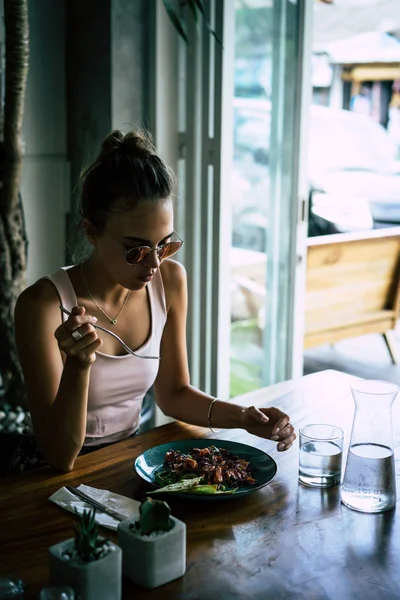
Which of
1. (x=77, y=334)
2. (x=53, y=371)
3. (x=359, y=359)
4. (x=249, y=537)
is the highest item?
(x=77, y=334)

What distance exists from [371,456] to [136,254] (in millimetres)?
611

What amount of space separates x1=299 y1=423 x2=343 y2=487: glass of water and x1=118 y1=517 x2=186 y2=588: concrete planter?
1.25ft

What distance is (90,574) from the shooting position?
0.94 m

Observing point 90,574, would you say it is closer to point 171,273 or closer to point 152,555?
point 152,555

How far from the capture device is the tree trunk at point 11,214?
2441mm

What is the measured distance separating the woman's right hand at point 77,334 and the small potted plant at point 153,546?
36 centimetres

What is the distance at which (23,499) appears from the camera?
128cm

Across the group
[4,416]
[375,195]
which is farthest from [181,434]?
[375,195]

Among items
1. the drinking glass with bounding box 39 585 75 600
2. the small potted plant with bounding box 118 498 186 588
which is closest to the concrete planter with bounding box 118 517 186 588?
the small potted plant with bounding box 118 498 186 588

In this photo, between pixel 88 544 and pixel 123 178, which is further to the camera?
pixel 123 178

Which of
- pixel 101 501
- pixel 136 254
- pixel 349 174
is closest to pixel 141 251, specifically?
pixel 136 254

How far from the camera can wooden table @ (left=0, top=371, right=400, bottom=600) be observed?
1040mm

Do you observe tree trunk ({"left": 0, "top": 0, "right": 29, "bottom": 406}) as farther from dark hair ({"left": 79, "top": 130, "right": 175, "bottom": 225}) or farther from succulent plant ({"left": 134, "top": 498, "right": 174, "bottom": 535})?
succulent plant ({"left": 134, "top": 498, "right": 174, "bottom": 535})

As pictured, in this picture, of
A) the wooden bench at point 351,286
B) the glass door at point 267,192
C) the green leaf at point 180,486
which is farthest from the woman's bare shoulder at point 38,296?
the wooden bench at point 351,286
